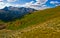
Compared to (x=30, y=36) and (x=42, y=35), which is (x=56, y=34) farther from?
(x=30, y=36)

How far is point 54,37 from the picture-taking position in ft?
114

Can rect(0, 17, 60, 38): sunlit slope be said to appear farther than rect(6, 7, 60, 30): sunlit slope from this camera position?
No

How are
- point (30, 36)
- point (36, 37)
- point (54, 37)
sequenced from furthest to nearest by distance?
point (30, 36)
point (36, 37)
point (54, 37)

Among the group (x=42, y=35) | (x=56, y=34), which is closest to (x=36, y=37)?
(x=42, y=35)

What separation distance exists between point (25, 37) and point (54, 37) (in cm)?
761

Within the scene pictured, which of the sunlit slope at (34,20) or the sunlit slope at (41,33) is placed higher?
the sunlit slope at (41,33)

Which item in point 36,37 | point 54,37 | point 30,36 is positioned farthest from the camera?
point 30,36

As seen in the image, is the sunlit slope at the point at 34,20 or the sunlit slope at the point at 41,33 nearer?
the sunlit slope at the point at 41,33

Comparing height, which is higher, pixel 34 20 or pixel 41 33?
pixel 41 33

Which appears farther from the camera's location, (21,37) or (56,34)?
(21,37)

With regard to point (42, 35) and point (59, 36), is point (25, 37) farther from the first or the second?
point (59, 36)

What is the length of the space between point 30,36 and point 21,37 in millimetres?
2026

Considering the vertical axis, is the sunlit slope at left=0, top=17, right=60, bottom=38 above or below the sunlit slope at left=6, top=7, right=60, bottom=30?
above

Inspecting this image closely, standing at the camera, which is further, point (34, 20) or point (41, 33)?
point (34, 20)
